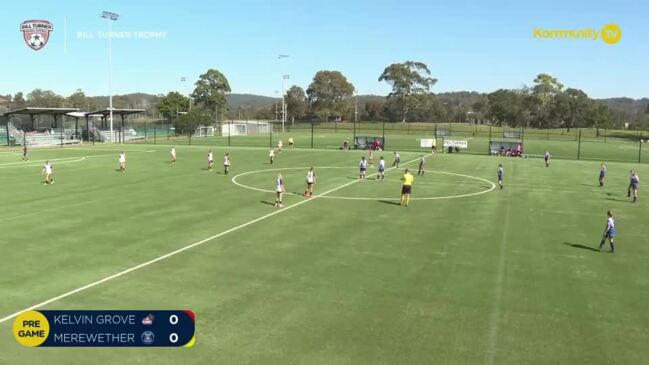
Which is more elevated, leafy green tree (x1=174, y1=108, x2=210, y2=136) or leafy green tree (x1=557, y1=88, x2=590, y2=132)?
leafy green tree (x1=557, y1=88, x2=590, y2=132)

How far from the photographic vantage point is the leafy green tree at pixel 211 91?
549ft

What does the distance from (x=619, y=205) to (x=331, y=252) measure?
19.2 meters

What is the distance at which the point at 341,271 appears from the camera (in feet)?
53.1

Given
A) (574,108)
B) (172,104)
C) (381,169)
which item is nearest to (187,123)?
(172,104)

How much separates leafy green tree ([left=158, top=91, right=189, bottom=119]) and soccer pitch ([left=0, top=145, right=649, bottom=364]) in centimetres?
12237

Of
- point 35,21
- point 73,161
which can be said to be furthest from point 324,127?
point 73,161

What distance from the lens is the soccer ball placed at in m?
66.1

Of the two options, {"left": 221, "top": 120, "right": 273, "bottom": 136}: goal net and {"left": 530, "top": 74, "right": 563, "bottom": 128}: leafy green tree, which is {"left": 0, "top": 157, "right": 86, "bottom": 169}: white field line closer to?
{"left": 221, "top": 120, "right": 273, "bottom": 136}: goal net

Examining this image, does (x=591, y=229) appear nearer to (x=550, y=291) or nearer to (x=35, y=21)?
(x=550, y=291)

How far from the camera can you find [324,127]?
15012cm

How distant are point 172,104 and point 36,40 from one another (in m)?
83.7

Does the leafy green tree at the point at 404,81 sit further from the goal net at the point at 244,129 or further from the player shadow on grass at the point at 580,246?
the player shadow on grass at the point at 580,246

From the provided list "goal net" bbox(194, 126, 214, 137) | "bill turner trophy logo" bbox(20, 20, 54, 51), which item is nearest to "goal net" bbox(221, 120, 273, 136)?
"goal net" bbox(194, 126, 214, 137)

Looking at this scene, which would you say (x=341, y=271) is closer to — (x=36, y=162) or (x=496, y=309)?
(x=496, y=309)
